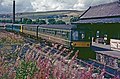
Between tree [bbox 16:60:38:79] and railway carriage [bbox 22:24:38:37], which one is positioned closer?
tree [bbox 16:60:38:79]

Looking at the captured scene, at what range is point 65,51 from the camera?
15031 millimetres

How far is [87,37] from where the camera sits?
2244cm

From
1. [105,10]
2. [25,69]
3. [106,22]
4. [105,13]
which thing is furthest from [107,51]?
[105,10]

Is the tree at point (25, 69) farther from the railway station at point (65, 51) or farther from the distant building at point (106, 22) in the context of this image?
the distant building at point (106, 22)

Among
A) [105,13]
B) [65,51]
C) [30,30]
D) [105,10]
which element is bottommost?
[30,30]

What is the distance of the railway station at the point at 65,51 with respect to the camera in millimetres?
4993

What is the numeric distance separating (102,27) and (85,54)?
19667 mm

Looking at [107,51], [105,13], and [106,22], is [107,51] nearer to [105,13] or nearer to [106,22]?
[106,22]

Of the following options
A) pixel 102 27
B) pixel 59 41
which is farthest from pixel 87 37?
pixel 102 27

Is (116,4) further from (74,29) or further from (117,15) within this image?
(74,29)

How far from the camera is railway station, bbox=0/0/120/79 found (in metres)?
4.99

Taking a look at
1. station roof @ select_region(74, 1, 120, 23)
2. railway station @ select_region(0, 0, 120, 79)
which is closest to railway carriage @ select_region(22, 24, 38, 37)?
railway station @ select_region(0, 0, 120, 79)

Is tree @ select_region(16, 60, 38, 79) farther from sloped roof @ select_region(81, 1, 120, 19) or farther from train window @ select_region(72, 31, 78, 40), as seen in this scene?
sloped roof @ select_region(81, 1, 120, 19)

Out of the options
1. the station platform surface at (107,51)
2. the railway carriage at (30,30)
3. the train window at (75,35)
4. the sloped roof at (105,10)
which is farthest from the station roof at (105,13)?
the train window at (75,35)
